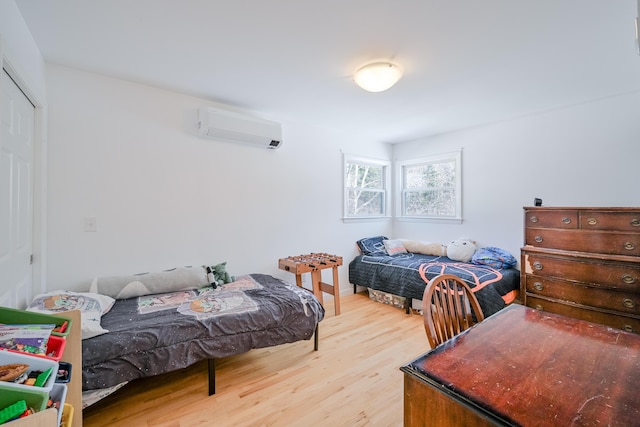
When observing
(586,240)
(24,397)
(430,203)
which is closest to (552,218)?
(586,240)

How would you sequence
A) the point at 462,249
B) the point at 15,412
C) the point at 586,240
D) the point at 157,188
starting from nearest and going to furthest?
the point at 15,412
the point at 586,240
the point at 157,188
the point at 462,249

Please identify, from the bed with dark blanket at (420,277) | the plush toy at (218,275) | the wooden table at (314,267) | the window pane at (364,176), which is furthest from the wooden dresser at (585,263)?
the plush toy at (218,275)

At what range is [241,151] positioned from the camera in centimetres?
319

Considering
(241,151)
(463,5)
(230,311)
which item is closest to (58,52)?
(241,151)

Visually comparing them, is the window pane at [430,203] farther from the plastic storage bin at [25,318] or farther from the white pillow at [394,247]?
the plastic storage bin at [25,318]

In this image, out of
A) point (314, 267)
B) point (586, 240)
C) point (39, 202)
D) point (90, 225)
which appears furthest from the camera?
point (314, 267)

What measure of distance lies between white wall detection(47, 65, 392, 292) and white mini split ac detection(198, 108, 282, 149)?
11cm

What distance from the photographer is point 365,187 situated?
14.9 ft

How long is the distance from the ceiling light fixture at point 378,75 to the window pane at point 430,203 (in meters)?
2.47

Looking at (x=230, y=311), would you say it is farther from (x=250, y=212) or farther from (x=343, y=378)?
(x=250, y=212)

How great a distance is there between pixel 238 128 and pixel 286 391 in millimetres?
2452

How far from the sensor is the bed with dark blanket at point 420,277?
2.83 m

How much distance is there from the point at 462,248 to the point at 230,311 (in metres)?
3.05

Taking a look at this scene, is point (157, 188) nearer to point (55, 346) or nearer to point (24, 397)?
point (55, 346)
